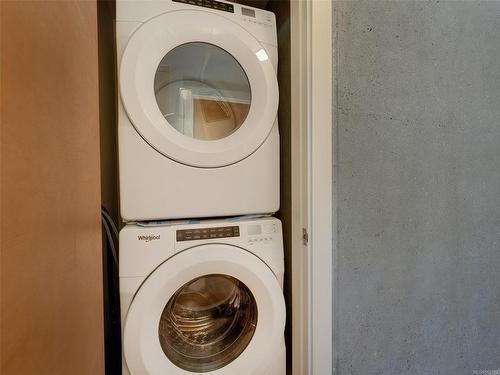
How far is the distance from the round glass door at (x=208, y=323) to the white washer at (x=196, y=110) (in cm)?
31

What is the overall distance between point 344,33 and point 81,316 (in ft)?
3.30

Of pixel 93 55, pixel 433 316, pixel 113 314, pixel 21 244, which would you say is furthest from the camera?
pixel 113 314

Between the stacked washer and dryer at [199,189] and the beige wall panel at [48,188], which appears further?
the stacked washer and dryer at [199,189]

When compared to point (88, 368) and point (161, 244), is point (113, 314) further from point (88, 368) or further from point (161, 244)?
point (88, 368)

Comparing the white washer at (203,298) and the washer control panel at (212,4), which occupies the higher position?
the washer control panel at (212,4)

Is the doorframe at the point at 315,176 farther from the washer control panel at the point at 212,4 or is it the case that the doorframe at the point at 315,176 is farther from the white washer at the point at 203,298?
the washer control panel at the point at 212,4

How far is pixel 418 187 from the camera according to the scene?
3.00 ft

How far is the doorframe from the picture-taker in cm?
81

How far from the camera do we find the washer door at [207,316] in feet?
2.61

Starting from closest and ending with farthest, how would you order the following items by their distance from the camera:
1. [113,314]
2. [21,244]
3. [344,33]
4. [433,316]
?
[21,244] → [344,33] → [433,316] → [113,314]

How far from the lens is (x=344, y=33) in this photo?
0.82m

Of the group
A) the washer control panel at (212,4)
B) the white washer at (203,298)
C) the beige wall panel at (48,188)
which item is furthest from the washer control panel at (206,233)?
the washer control panel at (212,4)

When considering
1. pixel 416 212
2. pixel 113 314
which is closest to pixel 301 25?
pixel 416 212

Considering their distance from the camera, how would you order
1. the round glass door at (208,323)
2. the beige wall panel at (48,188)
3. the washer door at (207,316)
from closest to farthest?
the beige wall panel at (48,188)
the washer door at (207,316)
the round glass door at (208,323)
